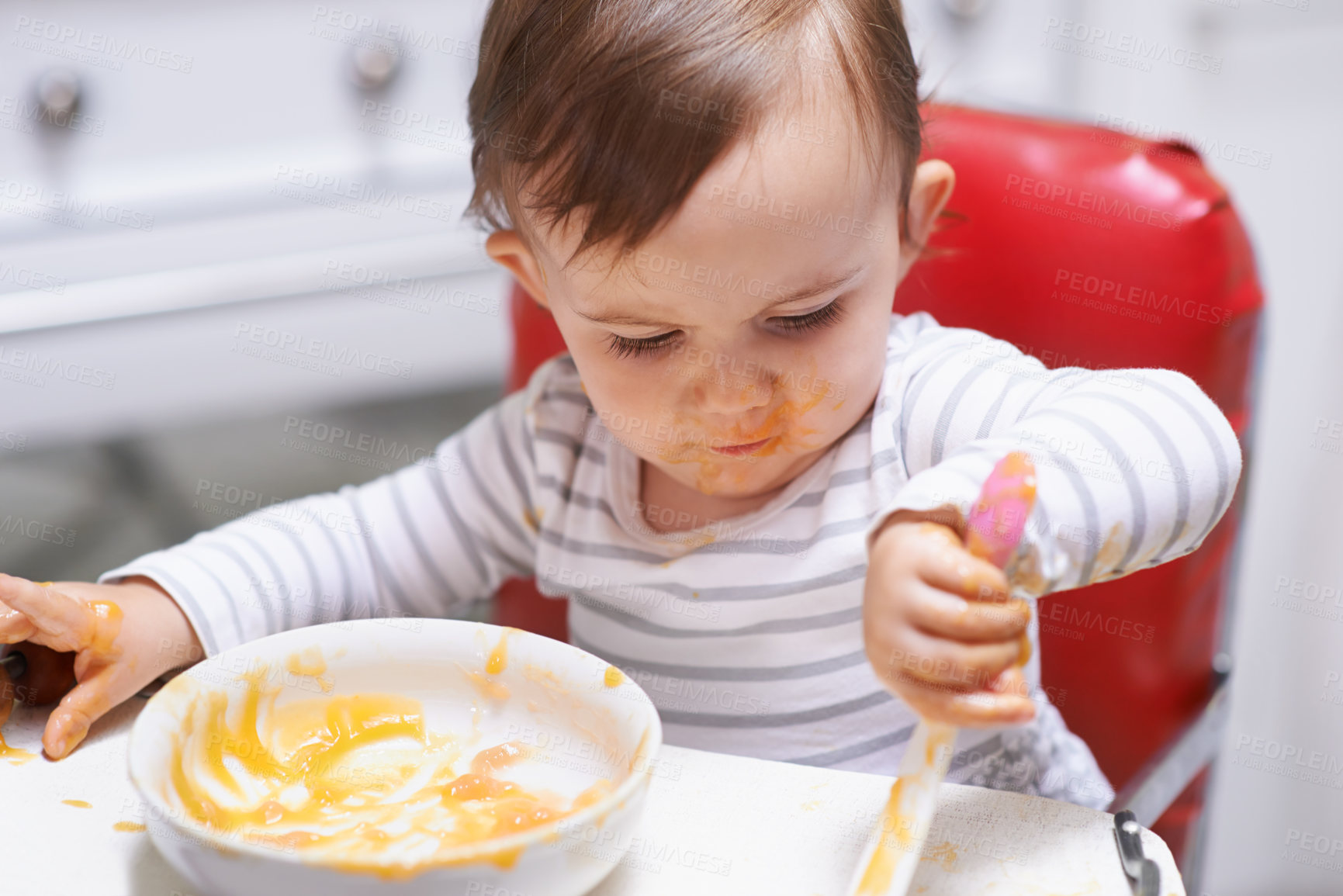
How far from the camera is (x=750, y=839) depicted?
1.79 feet

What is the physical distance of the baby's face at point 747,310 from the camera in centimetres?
62

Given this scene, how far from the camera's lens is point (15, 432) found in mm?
1560

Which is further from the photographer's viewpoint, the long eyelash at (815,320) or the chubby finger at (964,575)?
the long eyelash at (815,320)

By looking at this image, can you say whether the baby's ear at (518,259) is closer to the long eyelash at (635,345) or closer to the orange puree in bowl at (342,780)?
the long eyelash at (635,345)

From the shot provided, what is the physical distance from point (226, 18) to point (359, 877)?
1.42 meters

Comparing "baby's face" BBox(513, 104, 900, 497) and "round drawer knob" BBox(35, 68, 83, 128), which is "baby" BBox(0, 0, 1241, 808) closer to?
"baby's face" BBox(513, 104, 900, 497)

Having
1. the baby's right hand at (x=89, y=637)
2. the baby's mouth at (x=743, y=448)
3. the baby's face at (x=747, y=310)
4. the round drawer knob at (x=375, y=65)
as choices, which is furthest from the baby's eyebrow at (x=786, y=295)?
the round drawer knob at (x=375, y=65)

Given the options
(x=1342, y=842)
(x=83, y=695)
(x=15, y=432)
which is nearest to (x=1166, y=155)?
(x=83, y=695)

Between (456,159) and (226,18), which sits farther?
(456,159)

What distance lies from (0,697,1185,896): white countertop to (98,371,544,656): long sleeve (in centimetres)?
26

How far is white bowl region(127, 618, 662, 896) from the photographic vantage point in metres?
0.45

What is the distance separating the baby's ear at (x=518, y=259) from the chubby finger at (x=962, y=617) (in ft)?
1.23

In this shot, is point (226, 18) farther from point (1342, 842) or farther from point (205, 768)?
point (1342, 842)

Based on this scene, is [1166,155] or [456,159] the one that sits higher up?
[1166,155]
